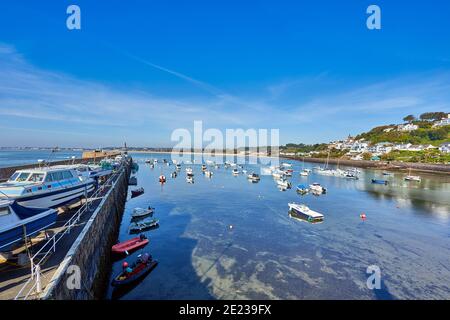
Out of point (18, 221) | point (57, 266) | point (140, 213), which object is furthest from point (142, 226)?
point (57, 266)

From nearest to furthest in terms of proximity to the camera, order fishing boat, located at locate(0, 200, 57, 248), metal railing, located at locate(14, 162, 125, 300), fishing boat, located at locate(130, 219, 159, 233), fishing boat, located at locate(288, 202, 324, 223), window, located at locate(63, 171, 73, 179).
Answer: metal railing, located at locate(14, 162, 125, 300), fishing boat, located at locate(0, 200, 57, 248), window, located at locate(63, 171, 73, 179), fishing boat, located at locate(130, 219, 159, 233), fishing boat, located at locate(288, 202, 324, 223)

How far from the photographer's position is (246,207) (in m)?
45.7

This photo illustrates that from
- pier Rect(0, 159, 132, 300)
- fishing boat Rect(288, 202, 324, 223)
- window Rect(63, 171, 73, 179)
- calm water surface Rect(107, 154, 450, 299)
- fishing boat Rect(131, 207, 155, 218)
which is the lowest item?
calm water surface Rect(107, 154, 450, 299)

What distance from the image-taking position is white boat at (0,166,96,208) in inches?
780

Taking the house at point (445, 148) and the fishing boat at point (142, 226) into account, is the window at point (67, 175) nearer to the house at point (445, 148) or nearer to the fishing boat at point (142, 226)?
the fishing boat at point (142, 226)

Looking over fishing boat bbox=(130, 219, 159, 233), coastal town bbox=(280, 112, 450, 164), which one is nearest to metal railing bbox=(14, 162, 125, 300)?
fishing boat bbox=(130, 219, 159, 233)

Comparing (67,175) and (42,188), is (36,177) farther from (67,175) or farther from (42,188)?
(67,175)

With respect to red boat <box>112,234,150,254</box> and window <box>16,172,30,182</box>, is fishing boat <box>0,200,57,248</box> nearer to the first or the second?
window <box>16,172,30,182</box>

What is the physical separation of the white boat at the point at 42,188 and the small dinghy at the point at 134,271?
29.5ft

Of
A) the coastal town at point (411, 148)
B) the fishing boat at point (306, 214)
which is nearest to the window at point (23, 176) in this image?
the fishing boat at point (306, 214)

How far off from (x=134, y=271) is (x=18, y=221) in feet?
30.1

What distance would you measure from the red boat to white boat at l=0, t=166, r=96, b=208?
6600mm
